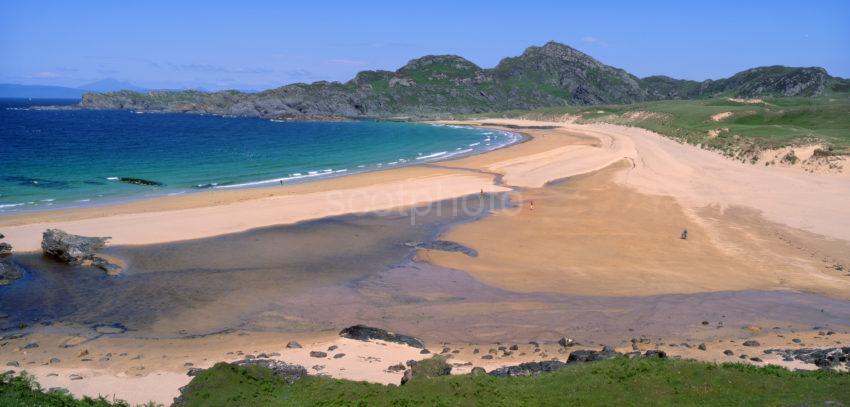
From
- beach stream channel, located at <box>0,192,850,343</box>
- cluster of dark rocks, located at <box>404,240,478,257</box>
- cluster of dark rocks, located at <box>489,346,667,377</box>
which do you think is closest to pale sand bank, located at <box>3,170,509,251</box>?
beach stream channel, located at <box>0,192,850,343</box>

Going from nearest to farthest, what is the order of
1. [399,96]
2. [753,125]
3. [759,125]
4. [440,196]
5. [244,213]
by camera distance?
[244,213], [440,196], [759,125], [753,125], [399,96]

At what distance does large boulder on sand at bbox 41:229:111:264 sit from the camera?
72.5ft

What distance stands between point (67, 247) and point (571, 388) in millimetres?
20934

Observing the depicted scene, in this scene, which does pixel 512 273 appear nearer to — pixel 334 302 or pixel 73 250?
pixel 334 302

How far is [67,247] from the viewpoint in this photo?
22.2 meters

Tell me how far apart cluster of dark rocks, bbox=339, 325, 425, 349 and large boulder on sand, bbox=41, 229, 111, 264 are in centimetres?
1327

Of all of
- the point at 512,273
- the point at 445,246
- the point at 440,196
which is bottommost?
the point at 512,273

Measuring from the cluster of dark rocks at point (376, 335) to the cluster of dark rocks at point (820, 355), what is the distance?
347 inches

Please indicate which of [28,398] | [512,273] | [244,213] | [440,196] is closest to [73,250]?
[244,213]

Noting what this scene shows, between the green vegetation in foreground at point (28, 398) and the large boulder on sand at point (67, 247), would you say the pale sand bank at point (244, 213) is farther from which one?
the green vegetation in foreground at point (28, 398)

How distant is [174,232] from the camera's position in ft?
88.7

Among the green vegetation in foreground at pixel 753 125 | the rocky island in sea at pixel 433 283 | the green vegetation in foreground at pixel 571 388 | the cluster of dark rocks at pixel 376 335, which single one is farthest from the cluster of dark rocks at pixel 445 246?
the green vegetation in foreground at pixel 753 125

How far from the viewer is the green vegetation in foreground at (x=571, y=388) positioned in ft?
30.2

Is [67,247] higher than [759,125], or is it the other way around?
[759,125]
